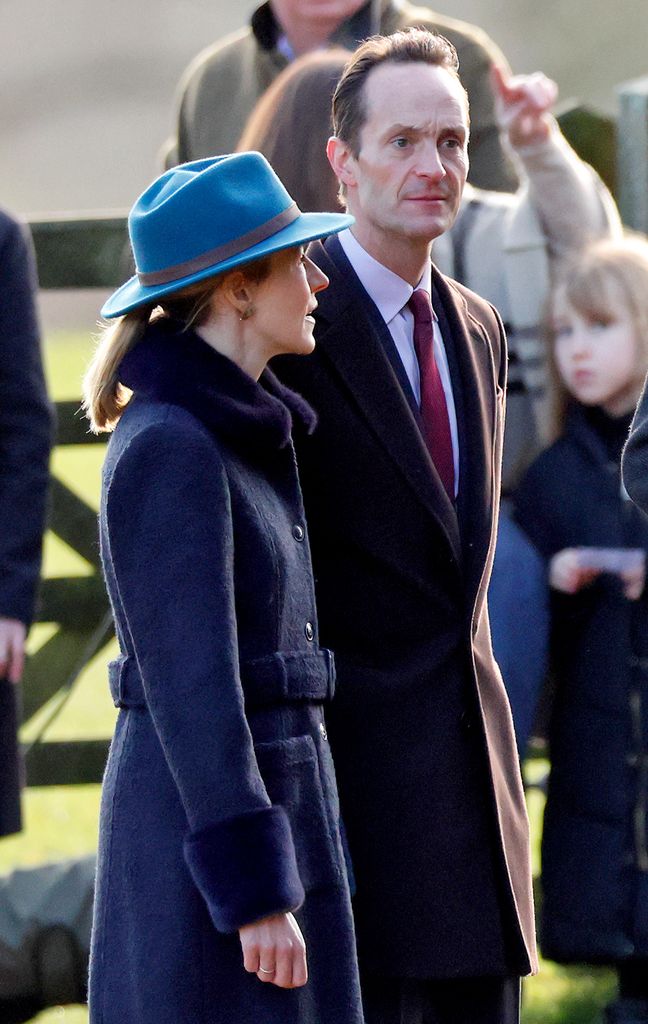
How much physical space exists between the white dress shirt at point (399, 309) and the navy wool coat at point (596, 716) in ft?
3.91

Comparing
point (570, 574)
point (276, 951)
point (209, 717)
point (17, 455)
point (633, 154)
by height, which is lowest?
point (570, 574)

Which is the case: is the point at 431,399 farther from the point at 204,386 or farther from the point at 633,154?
the point at 633,154

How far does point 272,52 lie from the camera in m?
4.62

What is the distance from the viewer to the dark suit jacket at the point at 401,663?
282cm

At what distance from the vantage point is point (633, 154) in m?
4.77

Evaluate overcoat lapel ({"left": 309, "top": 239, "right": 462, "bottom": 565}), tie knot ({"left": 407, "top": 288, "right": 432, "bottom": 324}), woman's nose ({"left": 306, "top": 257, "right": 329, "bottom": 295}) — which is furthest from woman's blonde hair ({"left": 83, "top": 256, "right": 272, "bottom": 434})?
tie knot ({"left": 407, "top": 288, "right": 432, "bottom": 324})

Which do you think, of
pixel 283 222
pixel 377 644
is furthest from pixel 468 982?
pixel 283 222

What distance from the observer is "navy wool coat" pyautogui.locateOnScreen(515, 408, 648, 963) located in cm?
405

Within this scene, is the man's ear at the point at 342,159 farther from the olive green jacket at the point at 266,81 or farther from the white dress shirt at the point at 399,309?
the olive green jacket at the point at 266,81

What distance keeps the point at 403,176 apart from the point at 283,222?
31 centimetres

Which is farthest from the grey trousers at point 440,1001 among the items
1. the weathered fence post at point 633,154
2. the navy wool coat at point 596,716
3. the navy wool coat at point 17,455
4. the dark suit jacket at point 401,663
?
the weathered fence post at point 633,154

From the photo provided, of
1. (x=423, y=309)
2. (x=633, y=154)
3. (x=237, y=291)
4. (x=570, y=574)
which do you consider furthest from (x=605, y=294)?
(x=237, y=291)

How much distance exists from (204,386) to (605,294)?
1789mm

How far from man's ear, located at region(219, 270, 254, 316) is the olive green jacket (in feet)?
6.42
